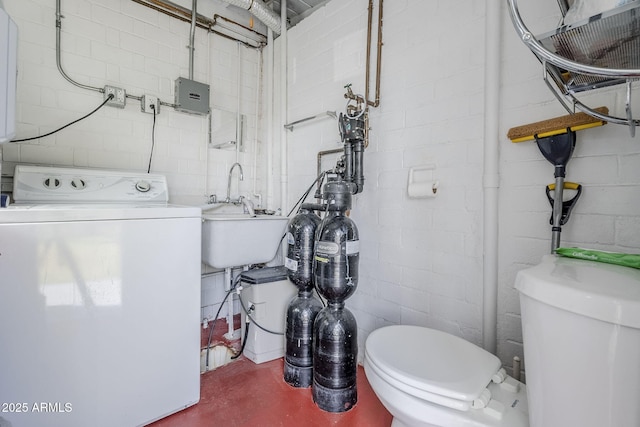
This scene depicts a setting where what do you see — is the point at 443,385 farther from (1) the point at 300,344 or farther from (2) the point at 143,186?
(2) the point at 143,186

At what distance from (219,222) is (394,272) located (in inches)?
40.6

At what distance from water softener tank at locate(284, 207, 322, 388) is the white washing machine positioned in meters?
0.46

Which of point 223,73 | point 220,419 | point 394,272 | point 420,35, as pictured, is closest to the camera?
point 220,419

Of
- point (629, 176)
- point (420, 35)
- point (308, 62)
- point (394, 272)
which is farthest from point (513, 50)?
point (308, 62)

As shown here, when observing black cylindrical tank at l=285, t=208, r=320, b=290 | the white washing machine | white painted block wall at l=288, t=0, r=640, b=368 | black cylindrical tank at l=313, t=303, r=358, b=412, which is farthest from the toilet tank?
the white washing machine

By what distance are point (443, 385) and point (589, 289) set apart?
0.47 metres

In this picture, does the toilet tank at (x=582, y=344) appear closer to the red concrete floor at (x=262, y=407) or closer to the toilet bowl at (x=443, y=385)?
the toilet bowl at (x=443, y=385)

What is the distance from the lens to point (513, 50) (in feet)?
4.13

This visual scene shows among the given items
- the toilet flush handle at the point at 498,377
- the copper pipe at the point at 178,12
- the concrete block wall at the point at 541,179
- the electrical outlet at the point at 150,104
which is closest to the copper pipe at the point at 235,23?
the copper pipe at the point at 178,12

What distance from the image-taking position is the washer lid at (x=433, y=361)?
883mm

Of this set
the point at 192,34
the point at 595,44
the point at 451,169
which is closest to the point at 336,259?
the point at 451,169

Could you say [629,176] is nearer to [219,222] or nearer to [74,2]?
[219,222]

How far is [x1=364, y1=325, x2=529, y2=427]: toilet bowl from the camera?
2.78ft

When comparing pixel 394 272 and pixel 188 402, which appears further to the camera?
pixel 394 272
